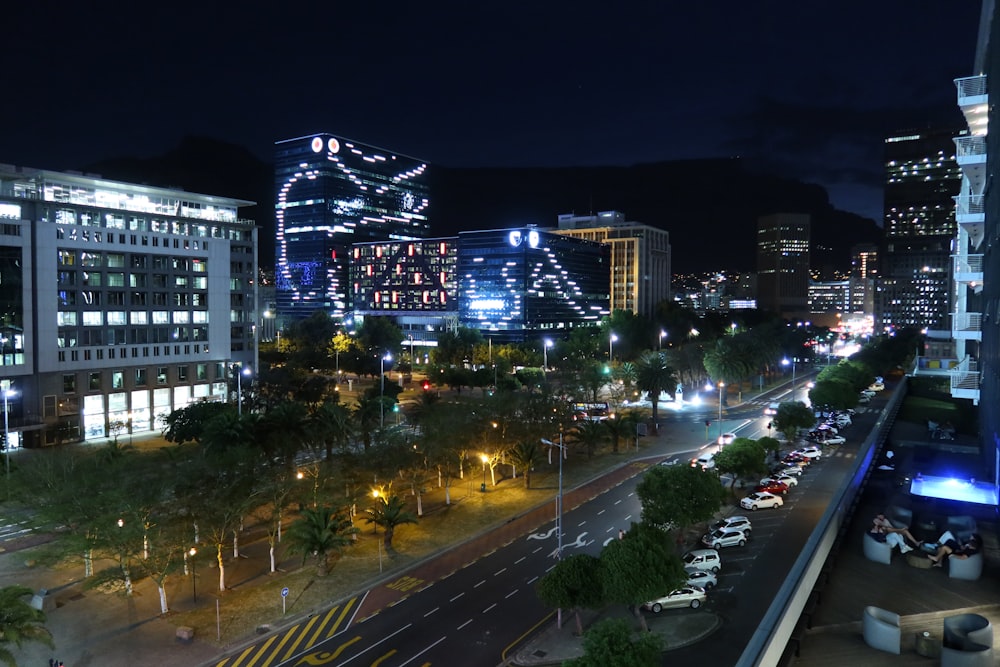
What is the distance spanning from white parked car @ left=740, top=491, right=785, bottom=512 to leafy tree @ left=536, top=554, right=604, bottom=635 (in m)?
21.3

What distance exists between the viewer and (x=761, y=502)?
140 feet

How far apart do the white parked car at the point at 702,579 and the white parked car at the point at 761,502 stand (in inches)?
531

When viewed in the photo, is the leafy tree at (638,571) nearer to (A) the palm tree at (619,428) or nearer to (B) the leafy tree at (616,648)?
(B) the leafy tree at (616,648)

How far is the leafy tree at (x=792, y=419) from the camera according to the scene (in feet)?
201

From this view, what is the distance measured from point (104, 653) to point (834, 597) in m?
26.3

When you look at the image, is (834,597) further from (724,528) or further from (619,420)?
(619,420)

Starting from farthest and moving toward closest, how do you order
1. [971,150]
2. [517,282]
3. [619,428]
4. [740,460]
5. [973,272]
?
1. [517,282]
2. [619,428]
3. [740,460]
4. [973,272]
5. [971,150]

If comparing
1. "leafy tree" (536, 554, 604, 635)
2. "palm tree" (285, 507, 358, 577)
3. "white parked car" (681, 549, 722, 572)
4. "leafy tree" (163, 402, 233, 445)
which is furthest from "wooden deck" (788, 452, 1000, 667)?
"leafy tree" (163, 402, 233, 445)

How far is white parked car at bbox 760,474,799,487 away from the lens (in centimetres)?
4740

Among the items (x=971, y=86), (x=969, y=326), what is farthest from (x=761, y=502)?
(x=971, y=86)

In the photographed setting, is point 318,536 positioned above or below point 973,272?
below

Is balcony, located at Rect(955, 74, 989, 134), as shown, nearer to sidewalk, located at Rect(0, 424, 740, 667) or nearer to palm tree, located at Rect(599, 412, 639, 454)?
sidewalk, located at Rect(0, 424, 740, 667)

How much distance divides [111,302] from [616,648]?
2788 inches

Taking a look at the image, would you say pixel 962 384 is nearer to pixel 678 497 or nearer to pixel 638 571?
pixel 678 497
